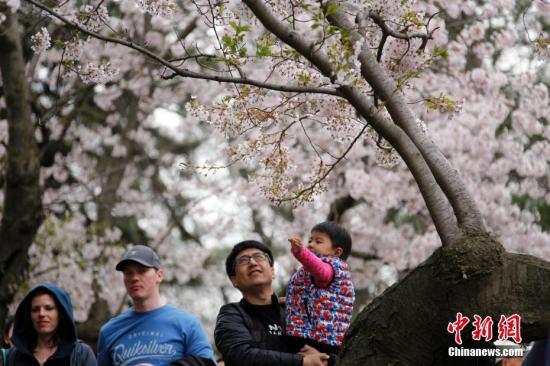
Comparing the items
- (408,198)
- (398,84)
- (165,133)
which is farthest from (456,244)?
(165,133)

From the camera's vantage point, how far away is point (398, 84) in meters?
3.65

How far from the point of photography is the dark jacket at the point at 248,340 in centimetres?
362

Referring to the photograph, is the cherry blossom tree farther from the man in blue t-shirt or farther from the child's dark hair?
the man in blue t-shirt

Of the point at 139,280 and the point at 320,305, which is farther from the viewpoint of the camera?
the point at 139,280

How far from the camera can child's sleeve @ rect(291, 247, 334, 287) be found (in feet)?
11.9

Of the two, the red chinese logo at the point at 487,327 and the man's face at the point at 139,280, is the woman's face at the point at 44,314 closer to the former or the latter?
the man's face at the point at 139,280

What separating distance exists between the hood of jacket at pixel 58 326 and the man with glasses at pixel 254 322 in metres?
0.77

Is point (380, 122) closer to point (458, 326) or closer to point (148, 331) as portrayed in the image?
point (458, 326)

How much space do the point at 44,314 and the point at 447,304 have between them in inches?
76.2

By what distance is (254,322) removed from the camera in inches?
152

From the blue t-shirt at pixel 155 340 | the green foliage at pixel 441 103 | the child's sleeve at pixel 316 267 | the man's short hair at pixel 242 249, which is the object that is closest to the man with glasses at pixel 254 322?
the man's short hair at pixel 242 249

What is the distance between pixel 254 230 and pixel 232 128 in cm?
939

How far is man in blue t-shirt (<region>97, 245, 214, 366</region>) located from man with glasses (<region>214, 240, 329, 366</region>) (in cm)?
13

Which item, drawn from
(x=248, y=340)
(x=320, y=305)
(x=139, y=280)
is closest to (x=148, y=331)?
(x=139, y=280)
